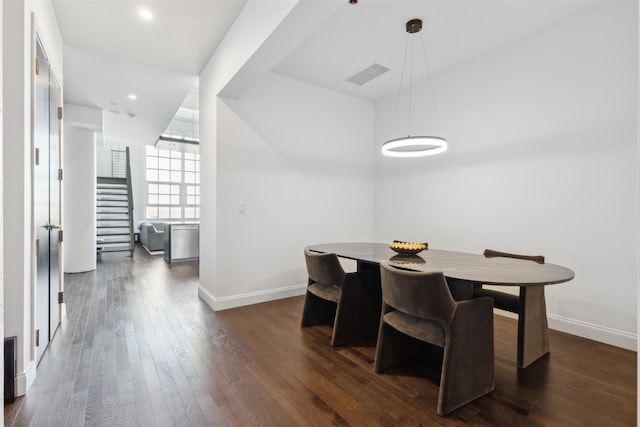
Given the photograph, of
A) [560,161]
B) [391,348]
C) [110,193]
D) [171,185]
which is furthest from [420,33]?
[171,185]

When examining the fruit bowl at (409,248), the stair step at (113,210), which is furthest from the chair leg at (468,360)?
the stair step at (113,210)

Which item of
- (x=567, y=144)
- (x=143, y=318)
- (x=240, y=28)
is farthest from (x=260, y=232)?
(x=567, y=144)

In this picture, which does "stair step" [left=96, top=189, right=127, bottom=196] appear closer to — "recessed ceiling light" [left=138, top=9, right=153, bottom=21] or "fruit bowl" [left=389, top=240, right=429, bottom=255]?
"recessed ceiling light" [left=138, top=9, right=153, bottom=21]

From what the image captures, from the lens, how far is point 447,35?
3197 millimetres

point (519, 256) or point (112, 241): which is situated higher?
point (519, 256)

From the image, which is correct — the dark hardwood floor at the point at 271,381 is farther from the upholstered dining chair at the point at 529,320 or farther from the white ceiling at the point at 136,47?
the white ceiling at the point at 136,47

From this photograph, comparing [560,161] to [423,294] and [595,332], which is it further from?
[423,294]

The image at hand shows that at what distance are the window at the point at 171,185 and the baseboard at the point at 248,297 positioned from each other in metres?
7.48

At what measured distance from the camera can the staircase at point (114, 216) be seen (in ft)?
24.5

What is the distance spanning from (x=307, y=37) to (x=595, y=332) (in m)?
3.98

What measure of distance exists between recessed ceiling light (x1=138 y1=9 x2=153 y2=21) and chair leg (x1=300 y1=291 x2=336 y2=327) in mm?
3039

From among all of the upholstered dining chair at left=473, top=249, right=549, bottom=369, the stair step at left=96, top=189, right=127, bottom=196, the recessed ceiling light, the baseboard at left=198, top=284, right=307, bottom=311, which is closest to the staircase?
the stair step at left=96, top=189, right=127, bottom=196

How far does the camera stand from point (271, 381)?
2.09 metres

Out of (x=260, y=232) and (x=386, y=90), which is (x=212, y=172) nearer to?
(x=260, y=232)
